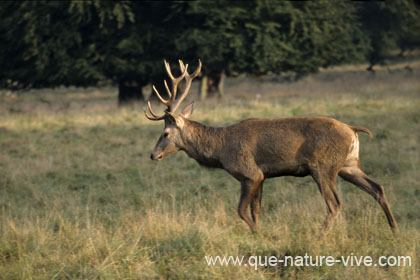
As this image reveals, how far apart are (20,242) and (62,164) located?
A: 223 inches

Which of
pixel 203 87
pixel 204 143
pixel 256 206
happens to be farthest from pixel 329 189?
pixel 203 87

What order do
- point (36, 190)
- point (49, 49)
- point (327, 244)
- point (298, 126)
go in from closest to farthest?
point (327, 244) < point (298, 126) < point (36, 190) < point (49, 49)

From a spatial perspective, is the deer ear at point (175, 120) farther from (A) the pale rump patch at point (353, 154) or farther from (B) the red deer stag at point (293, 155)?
(A) the pale rump patch at point (353, 154)

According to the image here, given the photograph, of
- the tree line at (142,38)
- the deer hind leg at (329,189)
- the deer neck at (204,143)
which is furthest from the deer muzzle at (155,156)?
the tree line at (142,38)

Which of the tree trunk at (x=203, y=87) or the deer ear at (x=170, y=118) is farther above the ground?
the deer ear at (x=170, y=118)

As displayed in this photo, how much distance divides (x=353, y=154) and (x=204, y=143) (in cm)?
182

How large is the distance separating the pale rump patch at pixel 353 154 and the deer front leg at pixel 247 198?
3.58ft

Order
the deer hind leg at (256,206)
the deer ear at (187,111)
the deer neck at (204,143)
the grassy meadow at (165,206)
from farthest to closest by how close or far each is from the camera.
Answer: the deer ear at (187,111)
the deer neck at (204,143)
the deer hind leg at (256,206)
the grassy meadow at (165,206)

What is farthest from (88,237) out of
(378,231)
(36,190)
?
(36,190)

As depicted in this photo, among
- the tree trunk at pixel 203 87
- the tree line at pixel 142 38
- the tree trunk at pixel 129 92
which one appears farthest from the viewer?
the tree trunk at pixel 203 87

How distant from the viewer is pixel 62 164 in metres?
11.4

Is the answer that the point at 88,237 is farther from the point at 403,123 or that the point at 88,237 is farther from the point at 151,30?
the point at 151,30

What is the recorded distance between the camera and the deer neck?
6.75 meters

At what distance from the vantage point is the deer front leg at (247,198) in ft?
20.5
